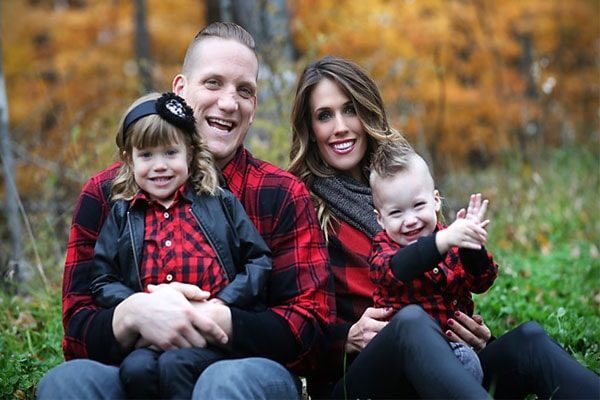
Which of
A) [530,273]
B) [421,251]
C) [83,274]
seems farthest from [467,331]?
[530,273]

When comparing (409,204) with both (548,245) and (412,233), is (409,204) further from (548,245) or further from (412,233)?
(548,245)

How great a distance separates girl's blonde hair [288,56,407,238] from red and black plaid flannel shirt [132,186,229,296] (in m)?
0.73

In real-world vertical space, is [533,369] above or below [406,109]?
below

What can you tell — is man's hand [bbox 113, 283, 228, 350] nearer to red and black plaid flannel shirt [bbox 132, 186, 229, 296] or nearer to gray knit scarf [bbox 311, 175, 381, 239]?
red and black plaid flannel shirt [bbox 132, 186, 229, 296]

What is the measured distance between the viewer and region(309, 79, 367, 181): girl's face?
3.75 m

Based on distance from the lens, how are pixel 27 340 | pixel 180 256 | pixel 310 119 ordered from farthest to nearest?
pixel 27 340 → pixel 310 119 → pixel 180 256

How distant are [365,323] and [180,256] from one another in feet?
2.49

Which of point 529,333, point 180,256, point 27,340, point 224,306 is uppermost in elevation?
point 180,256

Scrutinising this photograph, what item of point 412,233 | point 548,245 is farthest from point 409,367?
point 548,245

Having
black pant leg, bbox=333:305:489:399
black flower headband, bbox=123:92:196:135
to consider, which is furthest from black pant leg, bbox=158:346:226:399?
black flower headband, bbox=123:92:196:135

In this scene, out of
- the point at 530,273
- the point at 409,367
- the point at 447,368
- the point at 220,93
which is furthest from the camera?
the point at 530,273

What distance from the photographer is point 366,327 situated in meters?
3.22

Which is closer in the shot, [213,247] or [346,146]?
[213,247]

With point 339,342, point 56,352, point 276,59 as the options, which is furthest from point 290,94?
point 339,342
